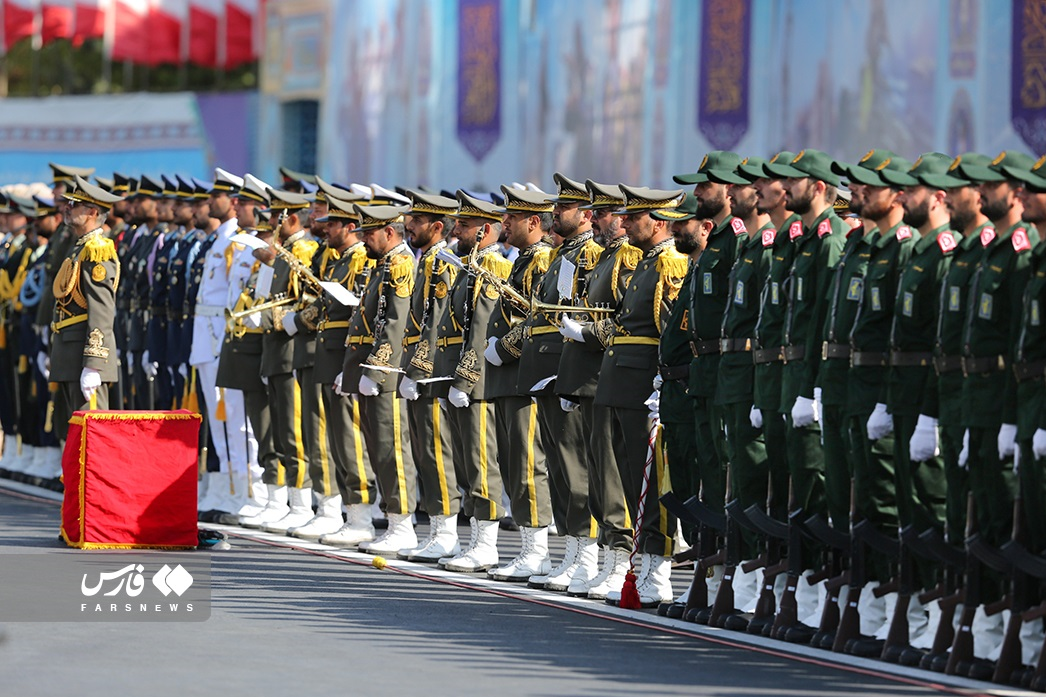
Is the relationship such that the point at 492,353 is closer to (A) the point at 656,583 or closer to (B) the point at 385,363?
(B) the point at 385,363

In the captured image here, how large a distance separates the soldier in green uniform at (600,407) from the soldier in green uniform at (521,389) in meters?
0.58

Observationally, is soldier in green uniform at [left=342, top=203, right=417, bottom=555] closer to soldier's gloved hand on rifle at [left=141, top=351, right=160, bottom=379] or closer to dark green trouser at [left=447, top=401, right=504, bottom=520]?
dark green trouser at [left=447, top=401, right=504, bottom=520]

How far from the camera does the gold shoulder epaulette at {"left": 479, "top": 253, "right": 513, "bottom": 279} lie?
1398 cm

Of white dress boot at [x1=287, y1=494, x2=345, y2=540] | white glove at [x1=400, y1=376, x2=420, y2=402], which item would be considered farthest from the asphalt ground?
white dress boot at [x1=287, y1=494, x2=345, y2=540]

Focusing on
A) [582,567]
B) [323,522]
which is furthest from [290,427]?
[582,567]

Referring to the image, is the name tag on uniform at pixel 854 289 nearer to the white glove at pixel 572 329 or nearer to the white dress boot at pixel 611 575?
the white glove at pixel 572 329

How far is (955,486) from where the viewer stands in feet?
32.3

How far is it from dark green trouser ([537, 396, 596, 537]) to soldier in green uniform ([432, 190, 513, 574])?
30.0 inches

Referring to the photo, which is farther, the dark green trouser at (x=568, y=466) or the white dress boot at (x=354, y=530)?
the white dress boot at (x=354, y=530)

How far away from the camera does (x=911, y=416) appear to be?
10.1m

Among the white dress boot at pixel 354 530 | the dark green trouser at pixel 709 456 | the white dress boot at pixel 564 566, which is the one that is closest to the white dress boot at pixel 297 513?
the white dress boot at pixel 354 530

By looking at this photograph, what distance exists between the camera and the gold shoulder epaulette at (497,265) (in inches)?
550

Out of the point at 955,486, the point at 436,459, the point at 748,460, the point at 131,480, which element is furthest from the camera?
the point at 436,459

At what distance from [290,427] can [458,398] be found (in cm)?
256
